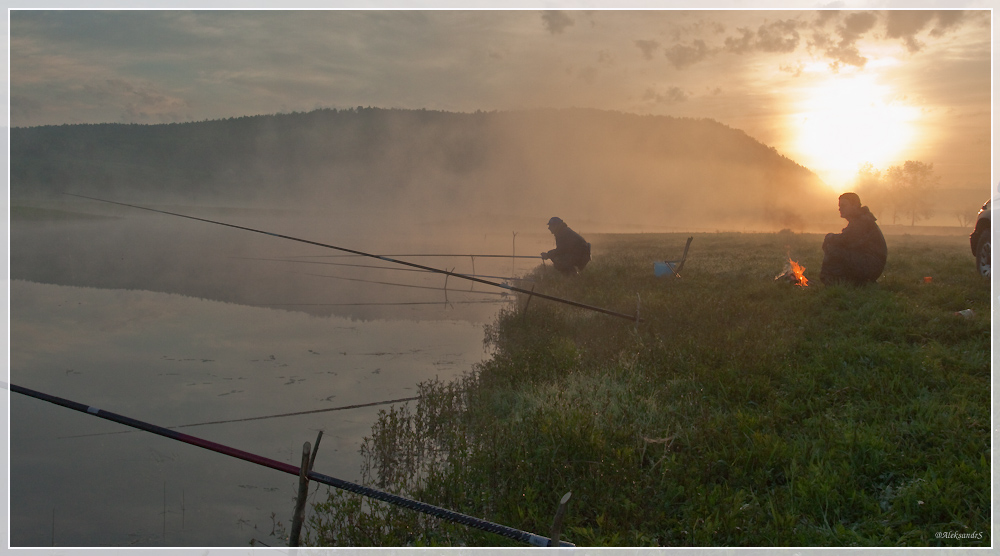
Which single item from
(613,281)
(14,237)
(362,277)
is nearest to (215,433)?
(613,281)

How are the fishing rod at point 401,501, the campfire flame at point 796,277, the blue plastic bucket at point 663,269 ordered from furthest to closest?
the blue plastic bucket at point 663,269, the campfire flame at point 796,277, the fishing rod at point 401,501

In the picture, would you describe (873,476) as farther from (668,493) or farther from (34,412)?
(34,412)

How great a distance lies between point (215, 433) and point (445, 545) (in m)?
4.77

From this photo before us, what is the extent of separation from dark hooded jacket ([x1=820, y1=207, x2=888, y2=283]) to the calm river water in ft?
23.3

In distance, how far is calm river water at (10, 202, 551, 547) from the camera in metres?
6.39

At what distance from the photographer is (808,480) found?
5.16m

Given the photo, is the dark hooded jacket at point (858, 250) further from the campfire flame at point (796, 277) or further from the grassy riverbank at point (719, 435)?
the grassy riverbank at point (719, 435)

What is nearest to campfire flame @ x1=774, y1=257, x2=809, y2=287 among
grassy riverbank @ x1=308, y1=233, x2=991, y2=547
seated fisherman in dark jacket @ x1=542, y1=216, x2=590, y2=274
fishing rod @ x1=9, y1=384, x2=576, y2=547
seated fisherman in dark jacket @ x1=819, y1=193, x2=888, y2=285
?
seated fisherman in dark jacket @ x1=819, y1=193, x2=888, y2=285

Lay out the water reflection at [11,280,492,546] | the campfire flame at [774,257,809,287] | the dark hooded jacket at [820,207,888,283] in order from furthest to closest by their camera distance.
→ the campfire flame at [774,257,809,287] → the dark hooded jacket at [820,207,888,283] → the water reflection at [11,280,492,546]

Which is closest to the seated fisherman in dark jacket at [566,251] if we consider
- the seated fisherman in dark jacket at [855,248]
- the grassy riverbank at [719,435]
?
the grassy riverbank at [719,435]

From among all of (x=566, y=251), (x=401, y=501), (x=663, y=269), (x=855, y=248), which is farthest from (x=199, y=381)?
(x=855, y=248)

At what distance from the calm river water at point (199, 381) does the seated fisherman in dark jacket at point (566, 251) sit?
256 centimetres

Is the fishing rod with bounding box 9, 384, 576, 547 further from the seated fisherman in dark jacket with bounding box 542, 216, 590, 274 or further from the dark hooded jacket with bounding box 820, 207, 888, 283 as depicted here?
the seated fisherman in dark jacket with bounding box 542, 216, 590, 274

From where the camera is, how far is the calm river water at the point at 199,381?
251 inches
